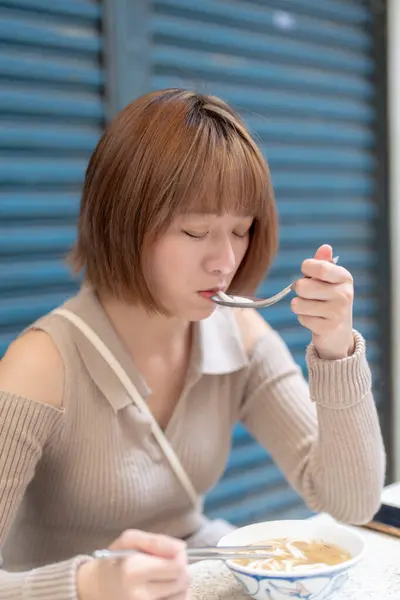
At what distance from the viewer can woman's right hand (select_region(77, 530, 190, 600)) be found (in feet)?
2.23

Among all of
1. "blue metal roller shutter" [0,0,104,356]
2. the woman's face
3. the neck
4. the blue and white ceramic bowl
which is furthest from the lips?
"blue metal roller shutter" [0,0,104,356]

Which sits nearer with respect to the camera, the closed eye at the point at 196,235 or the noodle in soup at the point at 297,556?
the noodle in soup at the point at 297,556

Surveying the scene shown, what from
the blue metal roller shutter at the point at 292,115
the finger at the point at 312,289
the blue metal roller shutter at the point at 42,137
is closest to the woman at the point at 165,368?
the finger at the point at 312,289

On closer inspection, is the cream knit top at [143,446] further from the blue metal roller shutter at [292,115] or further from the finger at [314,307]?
the blue metal roller shutter at [292,115]

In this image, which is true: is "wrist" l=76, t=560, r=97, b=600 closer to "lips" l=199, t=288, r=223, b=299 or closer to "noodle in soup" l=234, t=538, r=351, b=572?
"noodle in soup" l=234, t=538, r=351, b=572

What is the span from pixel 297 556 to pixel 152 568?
222 mm

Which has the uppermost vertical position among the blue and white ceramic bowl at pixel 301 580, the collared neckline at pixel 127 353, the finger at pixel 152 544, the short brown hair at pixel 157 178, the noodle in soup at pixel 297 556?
the short brown hair at pixel 157 178

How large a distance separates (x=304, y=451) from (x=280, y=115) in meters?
1.22

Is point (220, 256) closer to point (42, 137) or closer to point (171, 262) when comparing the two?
point (171, 262)

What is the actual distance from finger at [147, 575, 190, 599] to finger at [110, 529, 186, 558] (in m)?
0.03

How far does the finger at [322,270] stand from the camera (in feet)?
2.89

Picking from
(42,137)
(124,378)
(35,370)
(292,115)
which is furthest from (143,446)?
(292,115)

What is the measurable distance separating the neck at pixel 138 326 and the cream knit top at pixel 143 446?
3 centimetres

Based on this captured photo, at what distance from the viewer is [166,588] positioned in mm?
687
